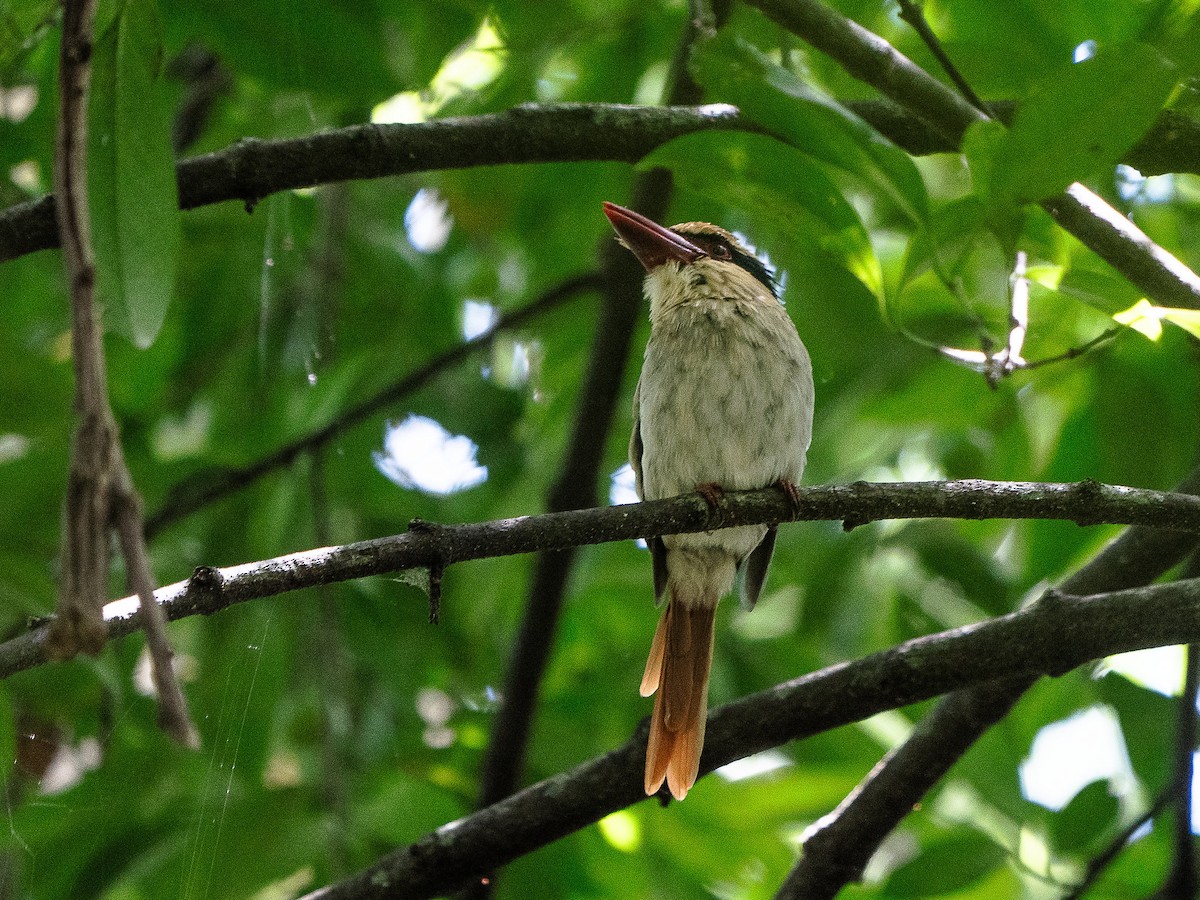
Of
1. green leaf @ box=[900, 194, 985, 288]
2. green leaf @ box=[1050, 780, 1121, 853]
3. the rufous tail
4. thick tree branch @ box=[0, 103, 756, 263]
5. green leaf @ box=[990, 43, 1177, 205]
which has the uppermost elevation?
green leaf @ box=[990, 43, 1177, 205]

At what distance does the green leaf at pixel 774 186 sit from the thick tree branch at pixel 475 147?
263 millimetres

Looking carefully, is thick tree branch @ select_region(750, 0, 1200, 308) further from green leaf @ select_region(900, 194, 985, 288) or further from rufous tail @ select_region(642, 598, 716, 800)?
rufous tail @ select_region(642, 598, 716, 800)

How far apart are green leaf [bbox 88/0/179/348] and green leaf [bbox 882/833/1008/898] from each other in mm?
1767

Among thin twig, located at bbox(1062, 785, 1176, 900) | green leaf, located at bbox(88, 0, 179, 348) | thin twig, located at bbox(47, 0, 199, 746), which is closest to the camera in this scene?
thin twig, located at bbox(47, 0, 199, 746)

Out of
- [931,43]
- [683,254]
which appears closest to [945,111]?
[931,43]

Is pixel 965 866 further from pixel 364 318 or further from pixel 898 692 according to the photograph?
pixel 364 318

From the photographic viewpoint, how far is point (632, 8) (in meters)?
3.25

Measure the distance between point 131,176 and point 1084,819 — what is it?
7.20 feet

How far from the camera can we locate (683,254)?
312cm

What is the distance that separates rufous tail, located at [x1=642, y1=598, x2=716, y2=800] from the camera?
2.15 m

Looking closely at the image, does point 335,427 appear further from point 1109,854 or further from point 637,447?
point 1109,854

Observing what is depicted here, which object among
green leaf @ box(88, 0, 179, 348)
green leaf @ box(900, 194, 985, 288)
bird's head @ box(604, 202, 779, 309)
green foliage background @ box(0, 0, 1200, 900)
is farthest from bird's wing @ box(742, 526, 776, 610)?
Result: green leaf @ box(88, 0, 179, 348)

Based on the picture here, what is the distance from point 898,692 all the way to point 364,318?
7.87 feet

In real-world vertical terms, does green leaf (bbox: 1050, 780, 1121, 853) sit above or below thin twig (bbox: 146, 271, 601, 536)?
below
